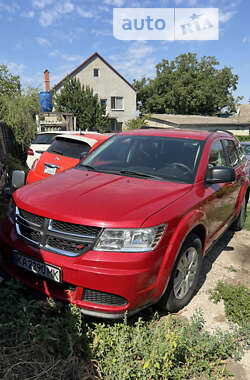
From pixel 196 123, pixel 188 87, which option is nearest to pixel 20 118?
pixel 196 123

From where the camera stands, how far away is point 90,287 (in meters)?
2.29

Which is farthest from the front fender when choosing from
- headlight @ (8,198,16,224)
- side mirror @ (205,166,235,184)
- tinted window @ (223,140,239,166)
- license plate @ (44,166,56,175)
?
license plate @ (44,166,56,175)

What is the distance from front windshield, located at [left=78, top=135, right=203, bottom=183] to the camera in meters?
3.31

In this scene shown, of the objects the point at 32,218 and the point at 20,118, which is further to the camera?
the point at 20,118

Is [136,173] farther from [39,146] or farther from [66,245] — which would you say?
[39,146]

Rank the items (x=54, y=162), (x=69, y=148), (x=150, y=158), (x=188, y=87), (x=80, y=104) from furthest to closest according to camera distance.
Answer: (x=188, y=87) → (x=80, y=104) → (x=69, y=148) → (x=54, y=162) → (x=150, y=158)

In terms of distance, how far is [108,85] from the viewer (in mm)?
31734

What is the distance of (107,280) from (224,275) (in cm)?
219

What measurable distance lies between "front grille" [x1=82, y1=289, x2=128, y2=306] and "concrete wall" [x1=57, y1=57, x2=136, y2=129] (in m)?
29.6

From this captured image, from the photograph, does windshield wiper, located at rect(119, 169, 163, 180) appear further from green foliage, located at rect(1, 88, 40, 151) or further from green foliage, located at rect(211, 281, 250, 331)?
green foliage, located at rect(1, 88, 40, 151)

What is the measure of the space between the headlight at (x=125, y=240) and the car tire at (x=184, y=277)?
517 millimetres

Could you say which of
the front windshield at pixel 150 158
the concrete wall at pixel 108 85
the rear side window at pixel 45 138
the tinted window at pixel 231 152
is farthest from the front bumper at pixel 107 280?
the concrete wall at pixel 108 85

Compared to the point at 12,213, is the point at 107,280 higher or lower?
lower

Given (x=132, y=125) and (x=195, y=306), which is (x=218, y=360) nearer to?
(x=195, y=306)
